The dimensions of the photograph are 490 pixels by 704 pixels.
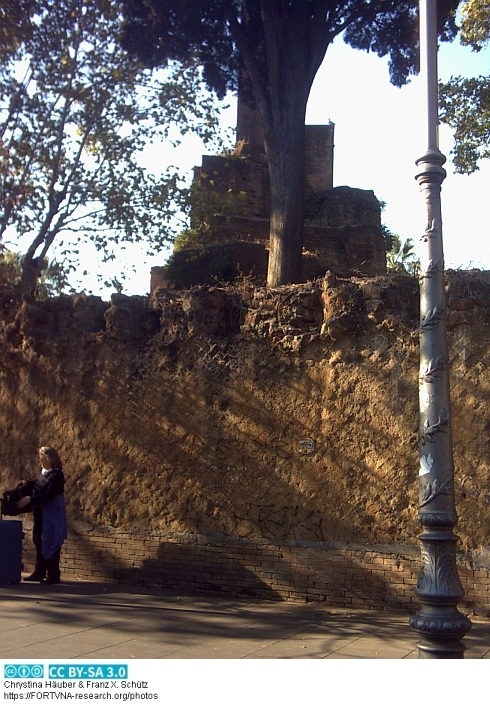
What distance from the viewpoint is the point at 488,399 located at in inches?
338

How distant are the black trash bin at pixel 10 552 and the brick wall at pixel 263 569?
1054 mm

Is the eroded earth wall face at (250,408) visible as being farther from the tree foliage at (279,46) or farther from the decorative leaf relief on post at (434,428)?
the decorative leaf relief on post at (434,428)

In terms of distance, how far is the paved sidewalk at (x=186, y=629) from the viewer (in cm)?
681

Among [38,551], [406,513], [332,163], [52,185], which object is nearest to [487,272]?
[406,513]

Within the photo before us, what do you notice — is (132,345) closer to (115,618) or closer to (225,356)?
(225,356)

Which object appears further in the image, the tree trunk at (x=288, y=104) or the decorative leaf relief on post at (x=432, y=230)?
the tree trunk at (x=288, y=104)

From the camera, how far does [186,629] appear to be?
766 centimetres

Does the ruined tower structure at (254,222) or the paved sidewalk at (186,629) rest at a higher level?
the ruined tower structure at (254,222)

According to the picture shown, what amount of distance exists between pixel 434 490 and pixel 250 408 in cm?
442

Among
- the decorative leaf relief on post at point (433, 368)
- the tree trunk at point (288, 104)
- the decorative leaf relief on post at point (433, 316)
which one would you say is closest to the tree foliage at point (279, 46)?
the tree trunk at point (288, 104)

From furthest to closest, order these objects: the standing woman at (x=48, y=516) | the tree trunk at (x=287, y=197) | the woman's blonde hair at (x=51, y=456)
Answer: the tree trunk at (x=287, y=197), the woman's blonde hair at (x=51, y=456), the standing woman at (x=48, y=516)

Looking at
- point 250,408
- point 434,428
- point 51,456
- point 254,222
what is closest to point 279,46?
point 254,222

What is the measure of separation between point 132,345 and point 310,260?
289 inches

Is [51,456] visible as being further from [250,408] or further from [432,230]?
[432,230]
